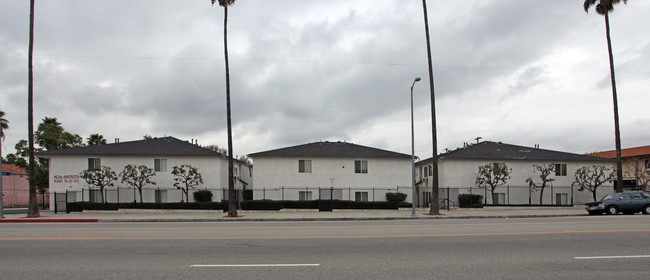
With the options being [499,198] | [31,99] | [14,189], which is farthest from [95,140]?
[499,198]

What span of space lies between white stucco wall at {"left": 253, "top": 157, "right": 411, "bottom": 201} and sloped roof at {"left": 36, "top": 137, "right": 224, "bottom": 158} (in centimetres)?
419

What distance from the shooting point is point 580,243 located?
437 inches

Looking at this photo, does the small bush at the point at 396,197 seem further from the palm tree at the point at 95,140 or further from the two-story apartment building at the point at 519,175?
the palm tree at the point at 95,140

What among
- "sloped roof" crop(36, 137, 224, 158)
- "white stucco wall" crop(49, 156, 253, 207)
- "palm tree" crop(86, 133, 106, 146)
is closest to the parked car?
"white stucco wall" crop(49, 156, 253, 207)

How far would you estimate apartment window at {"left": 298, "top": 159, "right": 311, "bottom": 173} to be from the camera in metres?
36.4

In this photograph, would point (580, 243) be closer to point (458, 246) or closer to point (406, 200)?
point (458, 246)

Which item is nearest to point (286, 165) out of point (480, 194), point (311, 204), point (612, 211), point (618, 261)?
point (311, 204)

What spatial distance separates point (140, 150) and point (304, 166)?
13.2 m

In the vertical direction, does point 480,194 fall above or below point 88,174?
below

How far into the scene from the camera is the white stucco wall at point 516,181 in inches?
1480

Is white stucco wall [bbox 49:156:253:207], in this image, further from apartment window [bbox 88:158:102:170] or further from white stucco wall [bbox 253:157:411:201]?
white stucco wall [bbox 253:157:411:201]

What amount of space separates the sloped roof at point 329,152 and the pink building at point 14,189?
132 ft

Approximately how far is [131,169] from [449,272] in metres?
30.1

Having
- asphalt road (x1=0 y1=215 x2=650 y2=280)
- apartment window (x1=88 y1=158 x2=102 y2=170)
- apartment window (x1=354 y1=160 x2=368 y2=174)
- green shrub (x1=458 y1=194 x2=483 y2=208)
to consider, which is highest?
apartment window (x1=88 y1=158 x2=102 y2=170)
